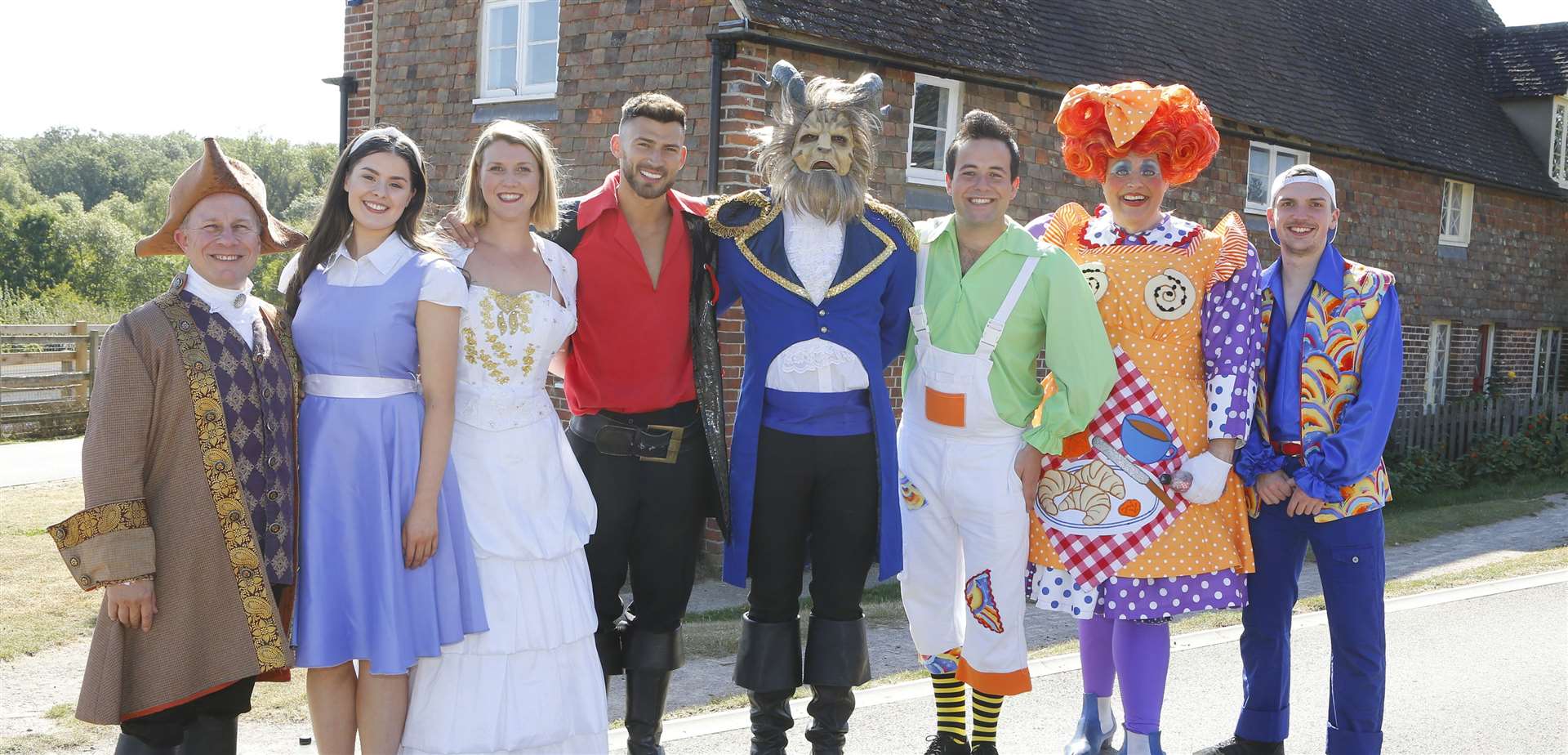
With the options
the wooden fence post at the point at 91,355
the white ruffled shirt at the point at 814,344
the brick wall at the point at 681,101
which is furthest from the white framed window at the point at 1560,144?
the wooden fence post at the point at 91,355

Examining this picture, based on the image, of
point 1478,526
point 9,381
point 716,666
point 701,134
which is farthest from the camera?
point 9,381

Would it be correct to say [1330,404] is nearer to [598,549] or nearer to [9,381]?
[598,549]

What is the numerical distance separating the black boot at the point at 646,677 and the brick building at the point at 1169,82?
11.0 ft

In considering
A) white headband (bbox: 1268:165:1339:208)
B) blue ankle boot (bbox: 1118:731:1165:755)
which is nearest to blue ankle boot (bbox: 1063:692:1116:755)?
blue ankle boot (bbox: 1118:731:1165:755)

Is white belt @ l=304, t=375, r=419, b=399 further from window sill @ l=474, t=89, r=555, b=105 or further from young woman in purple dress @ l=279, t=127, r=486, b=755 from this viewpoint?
window sill @ l=474, t=89, r=555, b=105

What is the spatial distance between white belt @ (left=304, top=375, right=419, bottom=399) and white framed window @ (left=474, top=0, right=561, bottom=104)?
641cm

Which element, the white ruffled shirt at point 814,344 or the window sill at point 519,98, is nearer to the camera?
the white ruffled shirt at point 814,344

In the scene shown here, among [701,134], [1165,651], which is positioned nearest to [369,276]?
[1165,651]

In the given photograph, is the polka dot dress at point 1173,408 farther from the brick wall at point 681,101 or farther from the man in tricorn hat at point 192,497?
the brick wall at point 681,101

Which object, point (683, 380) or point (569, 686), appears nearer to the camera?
point (569, 686)

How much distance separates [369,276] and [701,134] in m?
5.11

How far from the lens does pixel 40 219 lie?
40.5m

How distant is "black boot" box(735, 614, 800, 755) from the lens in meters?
3.97

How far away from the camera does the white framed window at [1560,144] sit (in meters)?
18.5
